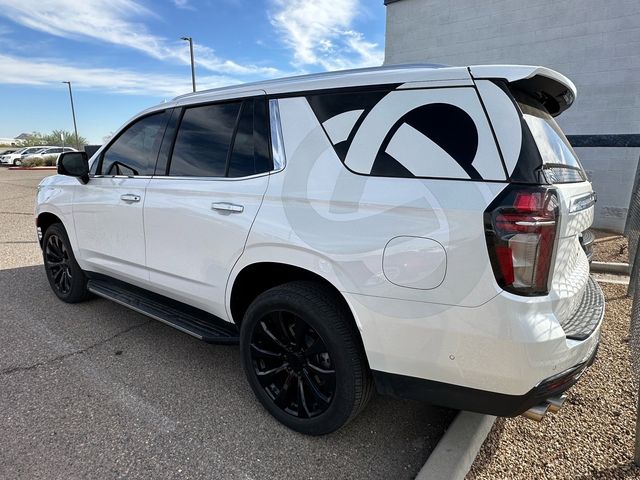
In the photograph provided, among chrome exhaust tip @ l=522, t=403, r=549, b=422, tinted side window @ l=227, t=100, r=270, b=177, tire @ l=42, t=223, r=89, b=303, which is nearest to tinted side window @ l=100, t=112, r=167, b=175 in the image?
tinted side window @ l=227, t=100, r=270, b=177

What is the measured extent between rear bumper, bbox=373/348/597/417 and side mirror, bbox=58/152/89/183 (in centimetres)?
315

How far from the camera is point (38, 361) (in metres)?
3.17

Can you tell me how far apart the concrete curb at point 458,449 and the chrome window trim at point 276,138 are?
171cm

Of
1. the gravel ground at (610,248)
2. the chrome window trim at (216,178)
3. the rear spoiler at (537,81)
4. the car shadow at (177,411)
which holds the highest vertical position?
the rear spoiler at (537,81)

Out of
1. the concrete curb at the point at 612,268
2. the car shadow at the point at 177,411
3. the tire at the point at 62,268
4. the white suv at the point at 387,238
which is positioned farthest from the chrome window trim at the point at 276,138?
the concrete curb at the point at 612,268

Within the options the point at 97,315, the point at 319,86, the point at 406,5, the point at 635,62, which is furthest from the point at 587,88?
the point at 97,315

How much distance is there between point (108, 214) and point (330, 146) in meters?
2.26

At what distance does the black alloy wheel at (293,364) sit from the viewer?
2258mm

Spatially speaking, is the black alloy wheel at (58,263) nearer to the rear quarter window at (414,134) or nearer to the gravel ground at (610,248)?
the rear quarter window at (414,134)

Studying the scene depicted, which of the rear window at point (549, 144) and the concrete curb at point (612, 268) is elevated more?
the rear window at point (549, 144)

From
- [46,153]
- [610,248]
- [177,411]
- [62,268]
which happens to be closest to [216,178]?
[177,411]

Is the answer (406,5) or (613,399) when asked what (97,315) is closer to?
(613,399)

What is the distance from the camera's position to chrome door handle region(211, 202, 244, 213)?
8.03 feet

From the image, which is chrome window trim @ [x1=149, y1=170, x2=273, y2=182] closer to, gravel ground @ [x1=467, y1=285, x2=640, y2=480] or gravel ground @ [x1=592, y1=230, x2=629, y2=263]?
gravel ground @ [x1=467, y1=285, x2=640, y2=480]
